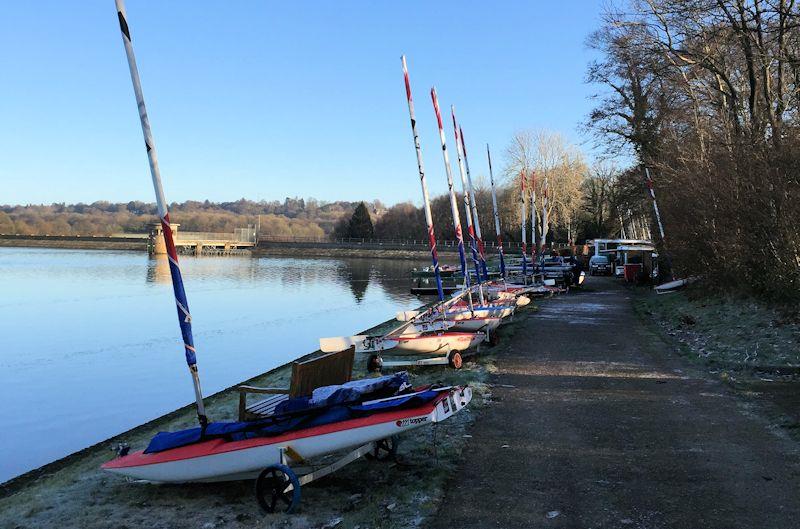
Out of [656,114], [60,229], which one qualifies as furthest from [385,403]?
[60,229]

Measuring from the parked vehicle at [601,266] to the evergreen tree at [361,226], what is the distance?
82.2 meters

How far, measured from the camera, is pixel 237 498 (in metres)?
6.61

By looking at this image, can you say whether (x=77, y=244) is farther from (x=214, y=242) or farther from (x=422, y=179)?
(x=422, y=179)

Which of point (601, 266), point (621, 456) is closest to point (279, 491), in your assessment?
point (621, 456)

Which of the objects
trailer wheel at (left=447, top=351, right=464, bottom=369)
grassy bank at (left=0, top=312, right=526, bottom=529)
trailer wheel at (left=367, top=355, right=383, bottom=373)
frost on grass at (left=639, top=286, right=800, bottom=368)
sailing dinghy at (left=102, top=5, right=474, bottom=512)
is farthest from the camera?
trailer wheel at (left=367, top=355, right=383, bottom=373)

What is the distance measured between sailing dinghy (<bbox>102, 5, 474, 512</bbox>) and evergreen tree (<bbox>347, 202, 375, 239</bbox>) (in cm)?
12934

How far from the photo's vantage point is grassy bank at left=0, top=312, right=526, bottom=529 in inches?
236

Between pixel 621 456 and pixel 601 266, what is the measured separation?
165 feet

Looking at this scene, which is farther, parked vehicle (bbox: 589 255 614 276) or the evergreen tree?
the evergreen tree

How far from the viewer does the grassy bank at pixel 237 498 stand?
5988mm

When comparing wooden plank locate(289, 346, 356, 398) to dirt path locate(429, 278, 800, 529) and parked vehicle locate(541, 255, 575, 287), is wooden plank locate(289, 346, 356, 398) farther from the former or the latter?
parked vehicle locate(541, 255, 575, 287)

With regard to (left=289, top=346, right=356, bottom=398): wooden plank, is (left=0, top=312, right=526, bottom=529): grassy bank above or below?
below

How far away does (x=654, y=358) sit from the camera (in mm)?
13477

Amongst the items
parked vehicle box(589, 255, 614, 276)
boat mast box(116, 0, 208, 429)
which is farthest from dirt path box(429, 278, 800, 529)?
parked vehicle box(589, 255, 614, 276)
